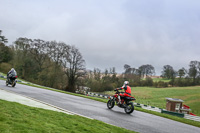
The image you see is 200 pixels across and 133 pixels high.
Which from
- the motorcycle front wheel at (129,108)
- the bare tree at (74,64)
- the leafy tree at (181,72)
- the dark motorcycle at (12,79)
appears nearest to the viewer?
the motorcycle front wheel at (129,108)

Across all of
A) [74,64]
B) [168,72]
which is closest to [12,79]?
[74,64]

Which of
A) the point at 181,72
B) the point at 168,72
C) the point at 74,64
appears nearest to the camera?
the point at 74,64

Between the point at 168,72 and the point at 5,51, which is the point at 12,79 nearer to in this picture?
the point at 5,51

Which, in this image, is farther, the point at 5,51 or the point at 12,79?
the point at 5,51

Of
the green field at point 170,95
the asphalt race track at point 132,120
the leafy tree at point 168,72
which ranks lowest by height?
the green field at point 170,95

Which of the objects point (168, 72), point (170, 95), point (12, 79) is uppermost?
point (168, 72)

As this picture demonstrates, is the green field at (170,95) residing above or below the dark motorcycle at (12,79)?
below

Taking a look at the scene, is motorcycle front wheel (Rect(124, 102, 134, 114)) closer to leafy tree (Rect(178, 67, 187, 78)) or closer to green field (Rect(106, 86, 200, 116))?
green field (Rect(106, 86, 200, 116))

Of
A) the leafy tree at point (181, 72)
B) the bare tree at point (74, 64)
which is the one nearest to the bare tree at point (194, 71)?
the leafy tree at point (181, 72)

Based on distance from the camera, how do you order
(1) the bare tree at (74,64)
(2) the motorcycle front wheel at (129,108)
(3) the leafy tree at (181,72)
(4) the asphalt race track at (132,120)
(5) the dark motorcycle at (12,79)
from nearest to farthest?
(4) the asphalt race track at (132,120) → (2) the motorcycle front wheel at (129,108) → (5) the dark motorcycle at (12,79) → (1) the bare tree at (74,64) → (3) the leafy tree at (181,72)

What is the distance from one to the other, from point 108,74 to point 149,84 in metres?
18.3

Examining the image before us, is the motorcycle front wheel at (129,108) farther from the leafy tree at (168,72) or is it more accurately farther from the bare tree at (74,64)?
the leafy tree at (168,72)

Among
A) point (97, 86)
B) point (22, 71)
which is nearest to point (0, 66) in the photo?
point (22, 71)

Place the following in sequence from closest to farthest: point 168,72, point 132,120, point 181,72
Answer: point 132,120
point 181,72
point 168,72
